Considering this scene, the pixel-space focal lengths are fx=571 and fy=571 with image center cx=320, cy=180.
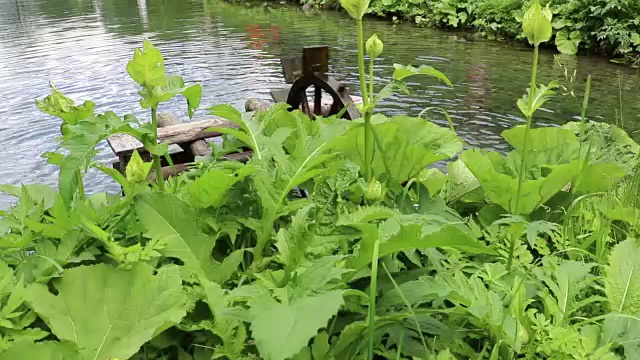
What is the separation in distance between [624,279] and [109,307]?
3.43ft

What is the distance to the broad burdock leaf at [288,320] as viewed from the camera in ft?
2.51

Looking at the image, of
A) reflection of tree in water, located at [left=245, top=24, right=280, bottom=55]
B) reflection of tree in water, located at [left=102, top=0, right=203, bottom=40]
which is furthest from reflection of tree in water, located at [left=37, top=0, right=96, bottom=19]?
reflection of tree in water, located at [left=245, top=24, right=280, bottom=55]

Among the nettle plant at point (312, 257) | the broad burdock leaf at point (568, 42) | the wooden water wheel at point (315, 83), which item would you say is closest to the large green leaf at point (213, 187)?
the nettle plant at point (312, 257)

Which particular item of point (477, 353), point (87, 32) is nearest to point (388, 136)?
point (477, 353)

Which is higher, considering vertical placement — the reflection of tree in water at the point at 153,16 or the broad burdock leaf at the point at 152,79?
the broad burdock leaf at the point at 152,79

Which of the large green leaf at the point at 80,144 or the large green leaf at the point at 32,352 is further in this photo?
the large green leaf at the point at 80,144

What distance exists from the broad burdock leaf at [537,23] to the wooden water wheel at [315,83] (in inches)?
165

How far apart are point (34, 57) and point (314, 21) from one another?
27.2 ft

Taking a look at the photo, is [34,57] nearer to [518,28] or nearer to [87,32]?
[87,32]

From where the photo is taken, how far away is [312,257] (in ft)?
3.49

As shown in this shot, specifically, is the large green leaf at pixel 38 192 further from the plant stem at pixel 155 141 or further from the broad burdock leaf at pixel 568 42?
the broad burdock leaf at pixel 568 42

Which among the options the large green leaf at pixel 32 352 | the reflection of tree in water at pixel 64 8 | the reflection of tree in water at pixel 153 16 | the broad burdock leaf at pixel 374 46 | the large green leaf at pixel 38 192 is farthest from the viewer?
the reflection of tree in water at pixel 64 8

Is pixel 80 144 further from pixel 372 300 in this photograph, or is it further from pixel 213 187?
pixel 372 300

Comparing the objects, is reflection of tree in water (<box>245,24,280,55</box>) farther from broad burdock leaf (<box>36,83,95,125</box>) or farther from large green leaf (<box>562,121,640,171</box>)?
broad burdock leaf (<box>36,83,95,125</box>)
